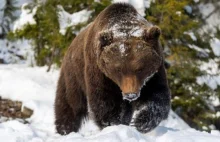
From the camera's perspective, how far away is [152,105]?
170 inches

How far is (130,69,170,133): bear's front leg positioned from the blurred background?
17.5 feet

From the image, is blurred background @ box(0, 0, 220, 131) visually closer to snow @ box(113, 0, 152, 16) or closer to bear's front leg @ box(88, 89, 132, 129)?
→ snow @ box(113, 0, 152, 16)

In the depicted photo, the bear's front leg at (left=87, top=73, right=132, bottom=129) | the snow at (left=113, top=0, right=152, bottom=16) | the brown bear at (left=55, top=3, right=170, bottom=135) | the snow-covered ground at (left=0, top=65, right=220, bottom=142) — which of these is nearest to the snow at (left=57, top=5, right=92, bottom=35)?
the snow at (left=113, top=0, right=152, bottom=16)

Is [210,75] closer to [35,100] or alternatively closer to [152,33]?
[35,100]

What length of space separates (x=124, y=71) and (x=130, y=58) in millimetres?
138

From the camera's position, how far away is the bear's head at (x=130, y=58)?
407 cm

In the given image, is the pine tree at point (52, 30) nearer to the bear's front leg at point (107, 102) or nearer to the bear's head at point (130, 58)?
the bear's front leg at point (107, 102)

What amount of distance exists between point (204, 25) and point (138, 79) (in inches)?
348

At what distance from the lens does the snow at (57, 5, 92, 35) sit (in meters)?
10.1

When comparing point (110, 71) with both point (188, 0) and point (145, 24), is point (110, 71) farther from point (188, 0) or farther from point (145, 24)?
point (188, 0)

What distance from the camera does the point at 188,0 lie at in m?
10.8

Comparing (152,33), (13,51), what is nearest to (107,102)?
(152,33)

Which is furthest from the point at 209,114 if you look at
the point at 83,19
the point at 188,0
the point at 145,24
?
the point at 145,24

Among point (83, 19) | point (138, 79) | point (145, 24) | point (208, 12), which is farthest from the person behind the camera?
point (208, 12)
